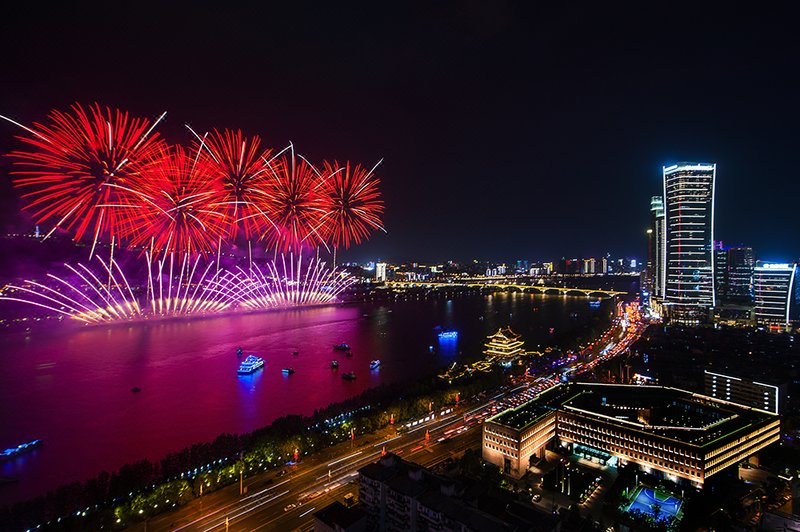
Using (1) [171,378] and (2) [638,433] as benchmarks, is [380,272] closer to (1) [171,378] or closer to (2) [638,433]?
(1) [171,378]

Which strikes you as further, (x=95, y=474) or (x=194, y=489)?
(x=95, y=474)

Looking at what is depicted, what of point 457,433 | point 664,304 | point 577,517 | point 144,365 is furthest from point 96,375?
point 664,304

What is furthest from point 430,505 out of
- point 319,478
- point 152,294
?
point 152,294

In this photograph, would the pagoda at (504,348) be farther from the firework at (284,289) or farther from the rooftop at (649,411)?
the firework at (284,289)

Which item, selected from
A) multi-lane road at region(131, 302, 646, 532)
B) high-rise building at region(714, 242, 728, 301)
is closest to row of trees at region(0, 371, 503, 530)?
multi-lane road at region(131, 302, 646, 532)

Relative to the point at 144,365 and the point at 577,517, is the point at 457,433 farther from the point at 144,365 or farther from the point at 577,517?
the point at 144,365

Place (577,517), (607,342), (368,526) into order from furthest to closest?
(607,342) → (577,517) → (368,526)

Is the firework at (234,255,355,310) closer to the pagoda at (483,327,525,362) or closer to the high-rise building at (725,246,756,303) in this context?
the pagoda at (483,327,525,362)
